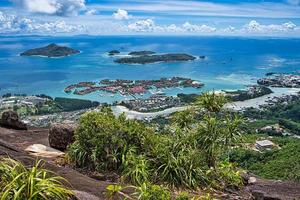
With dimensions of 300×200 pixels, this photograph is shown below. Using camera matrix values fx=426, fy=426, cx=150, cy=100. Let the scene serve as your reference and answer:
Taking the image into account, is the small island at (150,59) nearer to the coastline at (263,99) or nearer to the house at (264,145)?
the coastline at (263,99)

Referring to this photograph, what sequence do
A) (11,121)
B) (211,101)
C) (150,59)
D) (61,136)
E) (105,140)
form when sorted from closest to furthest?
(105,140)
(211,101)
(61,136)
(11,121)
(150,59)

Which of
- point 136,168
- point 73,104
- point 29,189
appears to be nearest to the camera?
point 29,189

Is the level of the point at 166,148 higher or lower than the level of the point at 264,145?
higher

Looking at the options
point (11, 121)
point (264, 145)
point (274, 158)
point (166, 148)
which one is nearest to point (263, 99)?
point (264, 145)

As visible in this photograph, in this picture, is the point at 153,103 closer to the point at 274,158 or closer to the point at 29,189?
the point at 274,158

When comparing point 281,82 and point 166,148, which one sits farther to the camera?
point 281,82

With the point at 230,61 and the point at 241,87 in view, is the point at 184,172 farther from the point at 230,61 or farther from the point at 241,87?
the point at 230,61
